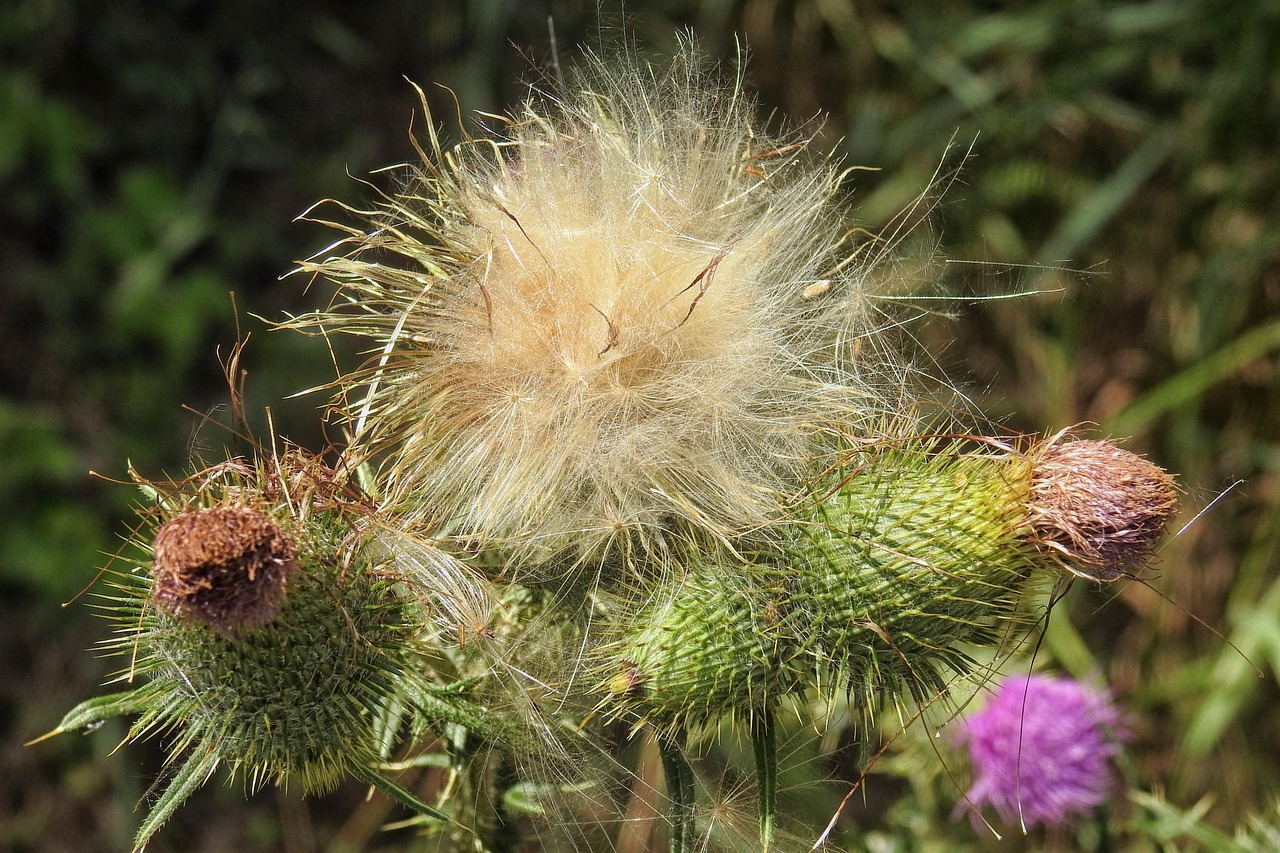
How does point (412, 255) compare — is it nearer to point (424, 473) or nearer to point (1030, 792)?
point (424, 473)

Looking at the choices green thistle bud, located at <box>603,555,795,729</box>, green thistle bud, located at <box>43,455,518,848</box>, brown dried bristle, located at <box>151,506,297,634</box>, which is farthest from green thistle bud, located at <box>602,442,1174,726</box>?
brown dried bristle, located at <box>151,506,297,634</box>

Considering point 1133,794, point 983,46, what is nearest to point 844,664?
point 1133,794

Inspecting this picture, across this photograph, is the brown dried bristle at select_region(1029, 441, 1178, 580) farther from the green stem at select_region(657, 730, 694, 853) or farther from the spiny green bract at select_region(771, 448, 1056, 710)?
the green stem at select_region(657, 730, 694, 853)

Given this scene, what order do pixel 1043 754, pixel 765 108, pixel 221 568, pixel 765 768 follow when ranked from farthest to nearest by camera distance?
1. pixel 765 108
2. pixel 1043 754
3. pixel 765 768
4. pixel 221 568

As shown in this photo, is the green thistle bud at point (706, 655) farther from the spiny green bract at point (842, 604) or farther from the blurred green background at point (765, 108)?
the blurred green background at point (765, 108)

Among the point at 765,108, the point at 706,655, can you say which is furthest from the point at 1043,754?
the point at 765,108

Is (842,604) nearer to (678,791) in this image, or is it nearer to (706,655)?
(706,655)
